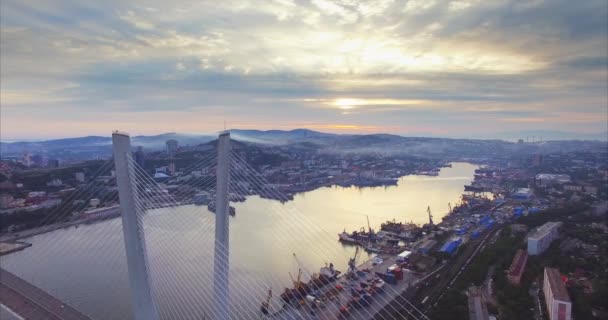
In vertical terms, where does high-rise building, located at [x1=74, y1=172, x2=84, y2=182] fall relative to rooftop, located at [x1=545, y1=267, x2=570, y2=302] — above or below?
above

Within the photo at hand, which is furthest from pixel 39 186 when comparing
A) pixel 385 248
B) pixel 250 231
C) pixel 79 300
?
pixel 385 248

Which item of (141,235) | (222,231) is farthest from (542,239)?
(141,235)

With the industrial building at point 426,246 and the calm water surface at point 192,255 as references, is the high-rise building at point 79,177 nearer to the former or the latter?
the calm water surface at point 192,255

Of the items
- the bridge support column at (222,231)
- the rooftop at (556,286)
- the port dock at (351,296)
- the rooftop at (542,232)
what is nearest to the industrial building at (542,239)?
the rooftop at (542,232)

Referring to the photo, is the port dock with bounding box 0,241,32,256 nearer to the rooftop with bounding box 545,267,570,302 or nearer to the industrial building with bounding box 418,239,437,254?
the industrial building with bounding box 418,239,437,254

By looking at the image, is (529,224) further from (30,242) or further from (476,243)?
(30,242)

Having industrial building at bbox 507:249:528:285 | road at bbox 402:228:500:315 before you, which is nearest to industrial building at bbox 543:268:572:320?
industrial building at bbox 507:249:528:285
